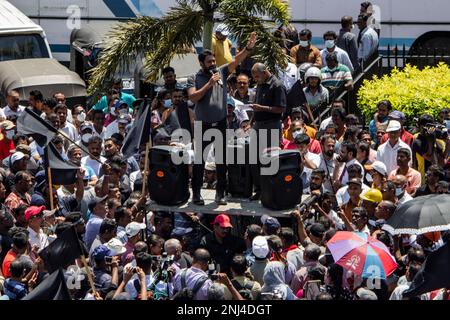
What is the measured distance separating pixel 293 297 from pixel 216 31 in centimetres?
953

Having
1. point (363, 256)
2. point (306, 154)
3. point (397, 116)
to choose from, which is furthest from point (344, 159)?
point (363, 256)

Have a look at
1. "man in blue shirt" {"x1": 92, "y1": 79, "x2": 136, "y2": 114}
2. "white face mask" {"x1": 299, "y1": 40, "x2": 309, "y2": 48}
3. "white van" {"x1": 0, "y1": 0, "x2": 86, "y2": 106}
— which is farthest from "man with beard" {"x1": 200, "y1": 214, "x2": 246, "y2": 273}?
"white van" {"x1": 0, "y1": 0, "x2": 86, "y2": 106}

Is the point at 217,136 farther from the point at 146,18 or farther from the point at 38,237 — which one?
the point at 146,18

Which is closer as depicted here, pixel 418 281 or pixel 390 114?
pixel 418 281

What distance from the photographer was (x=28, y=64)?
2519cm

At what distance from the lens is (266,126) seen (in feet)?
59.9

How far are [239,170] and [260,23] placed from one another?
3.48m

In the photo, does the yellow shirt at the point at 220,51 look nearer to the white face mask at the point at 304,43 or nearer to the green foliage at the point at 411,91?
the white face mask at the point at 304,43

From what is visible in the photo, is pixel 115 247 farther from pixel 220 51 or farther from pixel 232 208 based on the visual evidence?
pixel 220 51

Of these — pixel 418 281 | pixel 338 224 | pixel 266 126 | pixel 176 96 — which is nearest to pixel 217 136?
pixel 266 126

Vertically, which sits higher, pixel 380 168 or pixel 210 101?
pixel 210 101

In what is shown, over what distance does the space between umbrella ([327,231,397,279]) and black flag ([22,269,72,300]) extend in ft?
9.31

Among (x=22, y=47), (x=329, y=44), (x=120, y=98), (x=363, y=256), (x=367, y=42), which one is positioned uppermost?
(x=329, y=44)

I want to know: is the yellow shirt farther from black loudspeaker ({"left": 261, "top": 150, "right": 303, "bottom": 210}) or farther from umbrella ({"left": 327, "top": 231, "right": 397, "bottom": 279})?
umbrella ({"left": 327, "top": 231, "right": 397, "bottom": 279})
